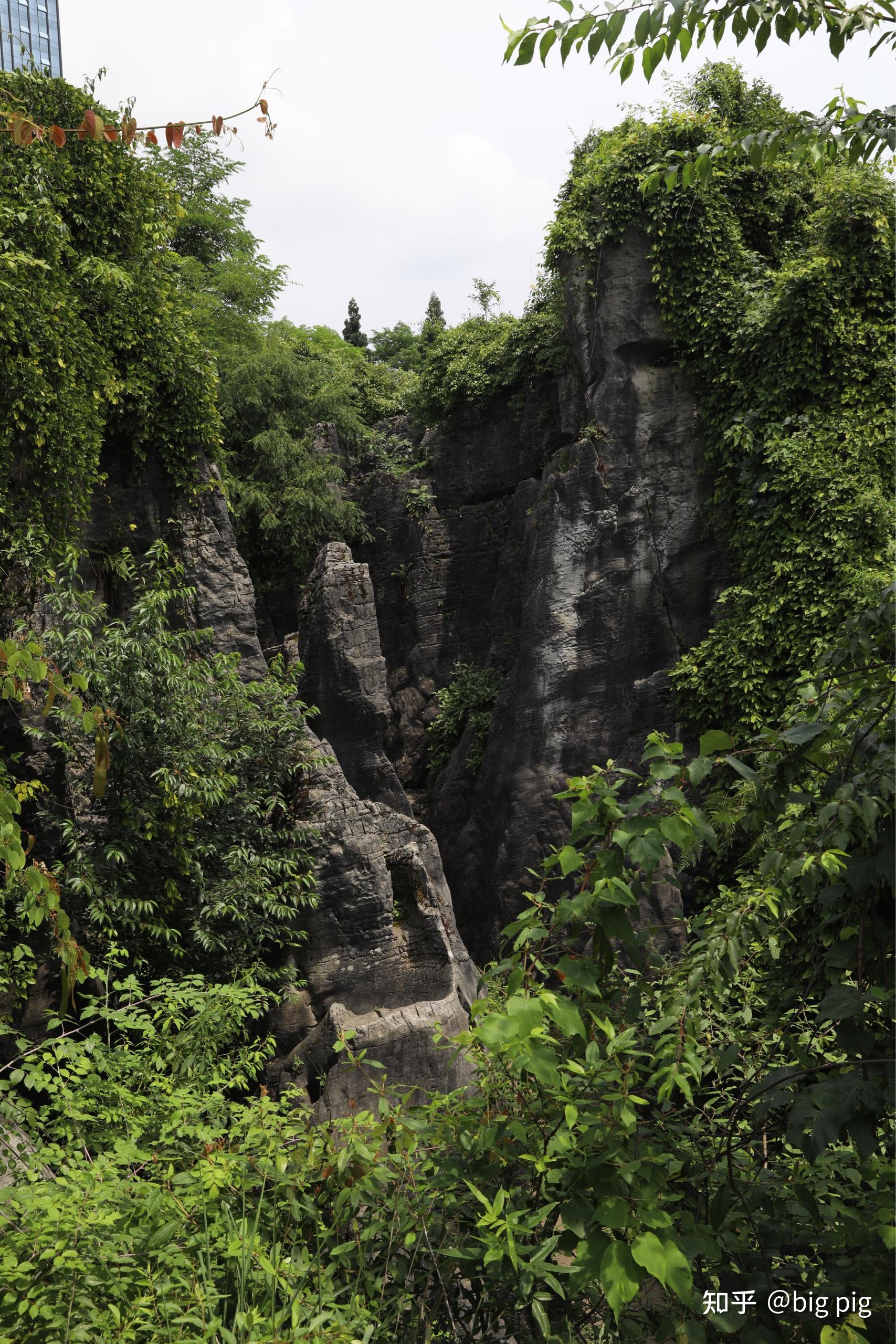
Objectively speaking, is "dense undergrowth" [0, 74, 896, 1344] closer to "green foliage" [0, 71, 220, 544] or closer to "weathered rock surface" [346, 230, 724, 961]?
"green foliage" [0, 71, 220, 544]

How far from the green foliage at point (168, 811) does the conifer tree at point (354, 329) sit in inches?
1041

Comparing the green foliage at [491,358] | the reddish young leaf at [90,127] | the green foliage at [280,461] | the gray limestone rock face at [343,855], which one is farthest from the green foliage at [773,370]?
the reddish young leaf at [90,127]

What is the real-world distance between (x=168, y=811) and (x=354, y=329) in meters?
28.9

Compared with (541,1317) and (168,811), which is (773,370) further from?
(541,1317)

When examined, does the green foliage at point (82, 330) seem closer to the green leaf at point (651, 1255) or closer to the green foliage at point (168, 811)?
the green foliage at point (168, 811)

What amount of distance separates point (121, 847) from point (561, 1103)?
654 centimetres

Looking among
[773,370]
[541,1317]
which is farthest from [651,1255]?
[773,370]

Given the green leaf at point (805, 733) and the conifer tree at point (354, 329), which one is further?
the conifer tree at point (354, 329)

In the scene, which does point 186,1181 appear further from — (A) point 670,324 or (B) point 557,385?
(B) point 557,385

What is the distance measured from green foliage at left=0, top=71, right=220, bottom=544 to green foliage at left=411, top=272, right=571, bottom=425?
5.91 metres

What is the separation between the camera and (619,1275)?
1836 mm

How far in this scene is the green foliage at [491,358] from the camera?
15773mm

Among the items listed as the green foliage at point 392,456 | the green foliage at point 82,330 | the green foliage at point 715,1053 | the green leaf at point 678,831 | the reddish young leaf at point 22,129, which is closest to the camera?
the green foliage at point 715,1053

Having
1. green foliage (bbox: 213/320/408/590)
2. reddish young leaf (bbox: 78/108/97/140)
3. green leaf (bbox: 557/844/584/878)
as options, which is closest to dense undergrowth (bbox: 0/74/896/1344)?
green leaf (bbox: 557/844/584/878)
